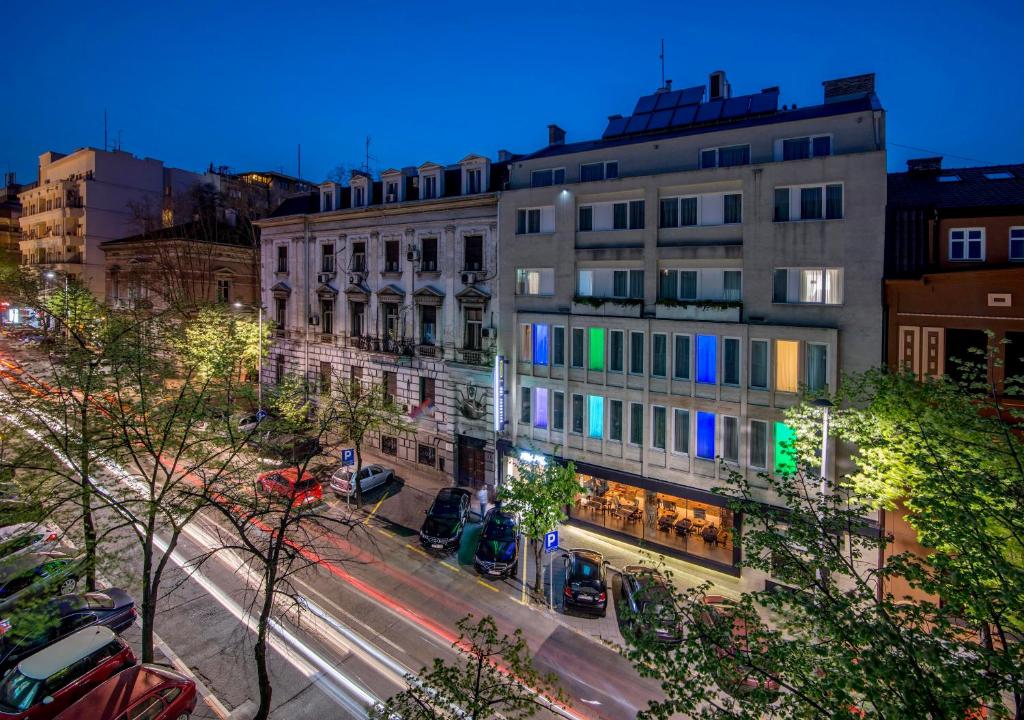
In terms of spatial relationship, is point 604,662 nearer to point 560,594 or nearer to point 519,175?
point 560,594

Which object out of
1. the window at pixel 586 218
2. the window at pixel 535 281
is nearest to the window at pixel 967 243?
the window at pixel 586 218

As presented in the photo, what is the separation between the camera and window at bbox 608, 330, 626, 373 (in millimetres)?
24578

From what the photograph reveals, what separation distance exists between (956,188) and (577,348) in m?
16.2

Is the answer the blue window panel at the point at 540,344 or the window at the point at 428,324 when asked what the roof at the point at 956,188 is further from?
the window at the point at 428,324

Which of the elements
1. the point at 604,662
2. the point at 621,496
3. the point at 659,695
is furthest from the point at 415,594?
the point at 621,496

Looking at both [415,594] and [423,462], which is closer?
[415,594]

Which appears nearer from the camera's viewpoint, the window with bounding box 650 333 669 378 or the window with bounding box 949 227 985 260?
the window with bounding box 949 227 985 260

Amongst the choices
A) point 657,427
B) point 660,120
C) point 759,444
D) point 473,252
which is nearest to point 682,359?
point 657,427

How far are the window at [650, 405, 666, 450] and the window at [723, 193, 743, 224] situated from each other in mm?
8573

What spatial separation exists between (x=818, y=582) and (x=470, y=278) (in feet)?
78.1

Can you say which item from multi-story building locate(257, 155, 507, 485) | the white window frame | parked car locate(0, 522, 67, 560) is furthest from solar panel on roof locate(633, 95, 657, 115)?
parked car locate(0, 522, 67, 560)

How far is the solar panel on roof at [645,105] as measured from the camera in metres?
28.8

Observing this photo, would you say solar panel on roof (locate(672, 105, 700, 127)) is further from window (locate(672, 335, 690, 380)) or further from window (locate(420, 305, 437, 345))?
window (locate(420, 305, 437, 345))

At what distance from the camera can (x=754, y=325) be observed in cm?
2119
